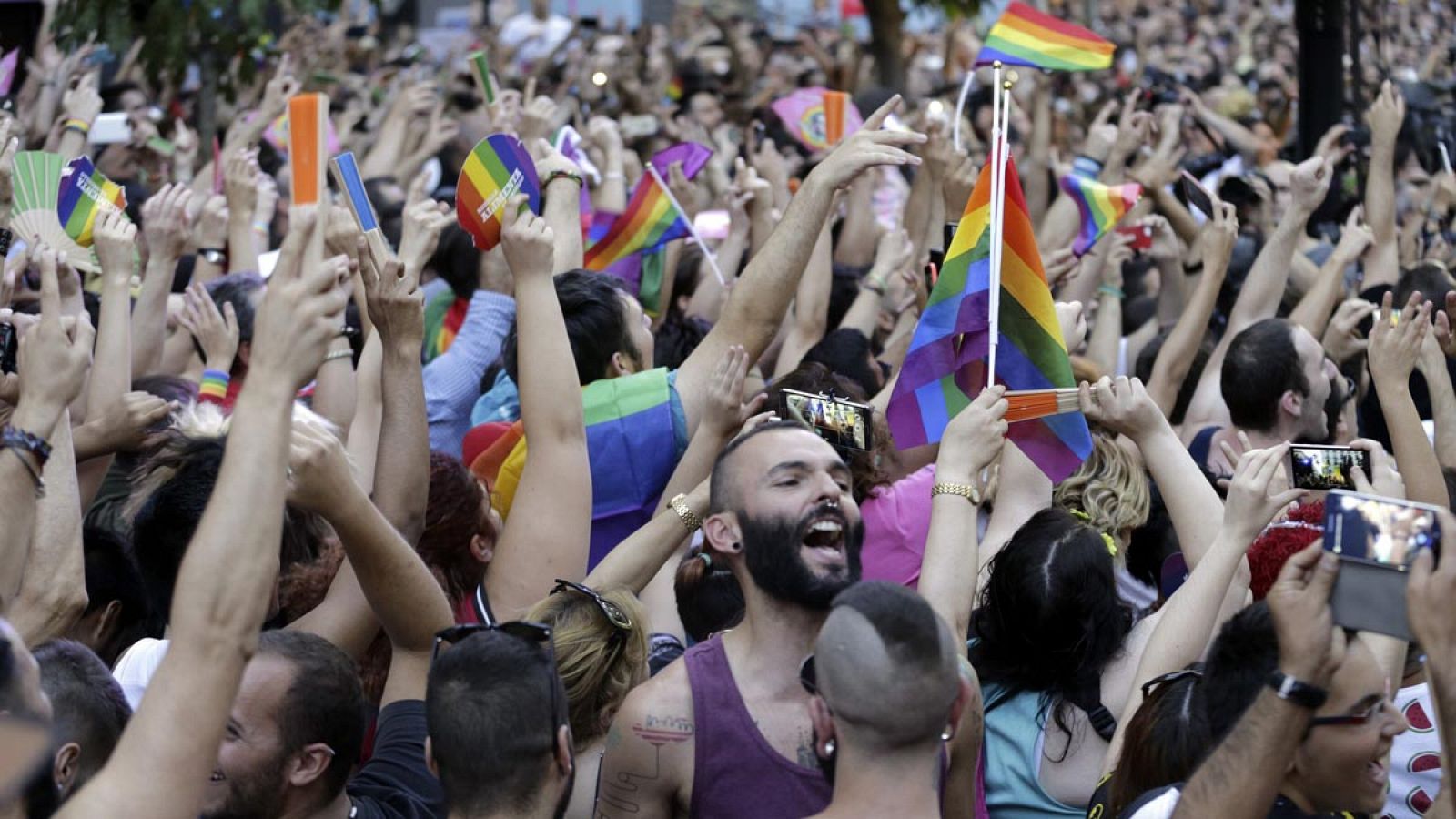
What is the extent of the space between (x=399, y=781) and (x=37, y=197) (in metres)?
2.60

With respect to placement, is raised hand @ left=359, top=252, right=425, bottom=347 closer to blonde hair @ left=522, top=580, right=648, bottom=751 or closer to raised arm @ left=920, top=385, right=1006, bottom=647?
blonde hair @ left=522, top=580, right=648, bottom=751

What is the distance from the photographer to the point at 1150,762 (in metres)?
3.12

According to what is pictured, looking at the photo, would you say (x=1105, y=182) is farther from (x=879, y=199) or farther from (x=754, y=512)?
(x=754, y=512)

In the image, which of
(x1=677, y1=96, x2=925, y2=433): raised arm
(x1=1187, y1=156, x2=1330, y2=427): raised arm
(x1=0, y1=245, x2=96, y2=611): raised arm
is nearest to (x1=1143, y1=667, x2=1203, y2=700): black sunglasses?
(x1=677, y1=96, x2=925, y2=433): raised arm

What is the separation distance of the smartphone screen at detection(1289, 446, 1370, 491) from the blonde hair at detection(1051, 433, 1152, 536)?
0.65m

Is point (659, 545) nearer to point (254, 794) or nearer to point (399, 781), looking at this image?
point (399, 781)

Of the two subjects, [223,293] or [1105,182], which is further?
[1105,182]

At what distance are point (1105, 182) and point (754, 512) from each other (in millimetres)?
5125

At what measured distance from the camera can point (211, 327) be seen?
5.19 metres

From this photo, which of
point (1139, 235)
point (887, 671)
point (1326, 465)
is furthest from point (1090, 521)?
point (1139, 235)

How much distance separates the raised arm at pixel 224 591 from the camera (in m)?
2.38

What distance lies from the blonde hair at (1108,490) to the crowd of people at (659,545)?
0.01 meters

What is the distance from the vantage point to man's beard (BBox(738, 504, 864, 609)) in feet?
10.9

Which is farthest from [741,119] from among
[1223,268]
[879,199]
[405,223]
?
[405,223]
